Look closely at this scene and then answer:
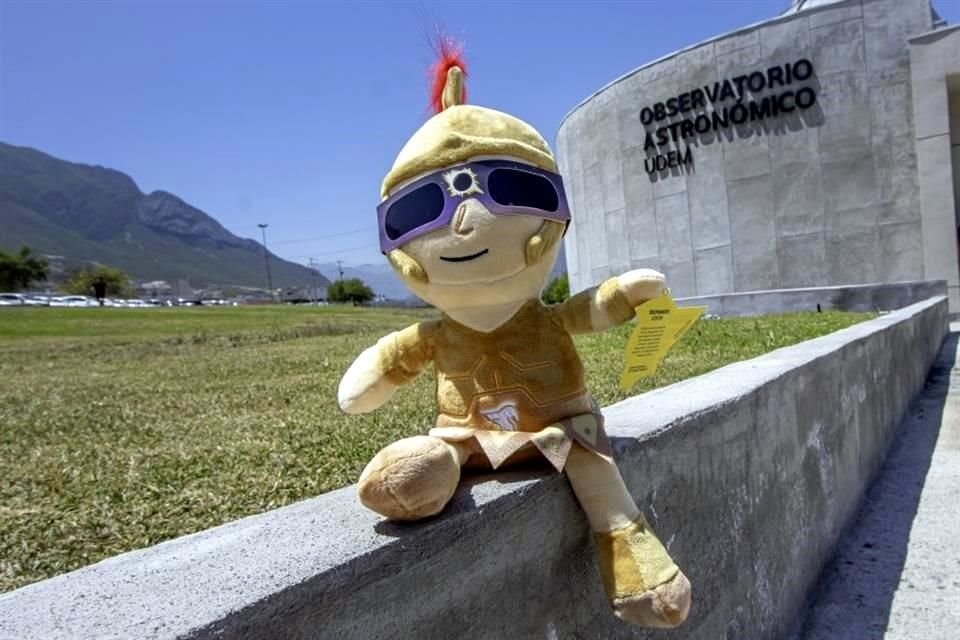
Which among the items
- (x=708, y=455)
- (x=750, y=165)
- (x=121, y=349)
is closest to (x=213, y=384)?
(x=708, y=455)

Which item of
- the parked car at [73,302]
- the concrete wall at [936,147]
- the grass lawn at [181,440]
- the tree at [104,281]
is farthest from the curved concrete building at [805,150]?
the tree at [104,281]

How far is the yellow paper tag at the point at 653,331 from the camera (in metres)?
1.83

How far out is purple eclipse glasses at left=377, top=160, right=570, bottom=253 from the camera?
1634mm

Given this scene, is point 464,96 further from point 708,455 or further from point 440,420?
point 708,455

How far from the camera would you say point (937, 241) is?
53.5 feet

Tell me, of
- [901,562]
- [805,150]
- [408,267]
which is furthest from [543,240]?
[805,150]

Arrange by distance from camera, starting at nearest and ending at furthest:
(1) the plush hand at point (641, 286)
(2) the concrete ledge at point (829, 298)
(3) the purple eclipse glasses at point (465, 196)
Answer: (3) the purple eclipse glasses at point (465, 196)
(1) the plush hand at point (641, 286)
(2) the concrete ledge at point (829, 298)

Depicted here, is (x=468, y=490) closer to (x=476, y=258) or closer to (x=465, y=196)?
(x=476, y=258)

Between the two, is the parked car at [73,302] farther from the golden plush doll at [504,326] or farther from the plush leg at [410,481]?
the plush leg at [410,481]

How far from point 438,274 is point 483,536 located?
637 millimetres

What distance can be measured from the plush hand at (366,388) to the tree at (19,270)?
8254cm

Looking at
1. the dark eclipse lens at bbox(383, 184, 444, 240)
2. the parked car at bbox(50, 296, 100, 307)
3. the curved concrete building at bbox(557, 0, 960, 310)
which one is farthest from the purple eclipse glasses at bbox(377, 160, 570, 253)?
the parked car at bbox(50, 296, 100, 307)

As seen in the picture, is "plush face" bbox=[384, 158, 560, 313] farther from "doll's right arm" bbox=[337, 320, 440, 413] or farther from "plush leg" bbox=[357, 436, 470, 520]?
"plush leg" bbox=[357, 436, 470, 520]

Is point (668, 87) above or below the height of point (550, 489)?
above
